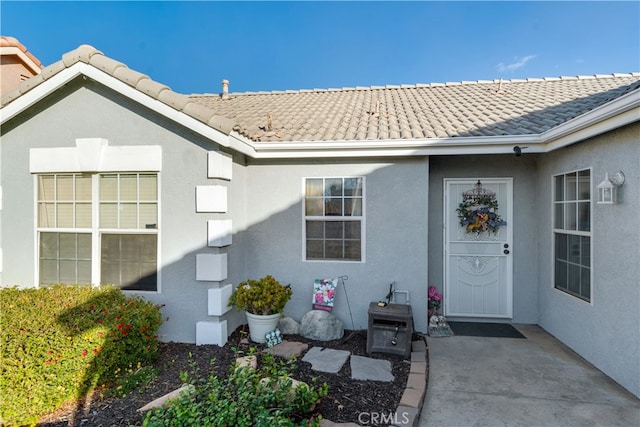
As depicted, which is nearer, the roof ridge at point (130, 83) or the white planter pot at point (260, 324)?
the roof ridge at point (130, 83)

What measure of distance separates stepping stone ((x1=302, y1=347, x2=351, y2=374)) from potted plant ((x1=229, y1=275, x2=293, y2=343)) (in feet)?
2.60

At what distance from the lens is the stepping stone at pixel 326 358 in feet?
14.0

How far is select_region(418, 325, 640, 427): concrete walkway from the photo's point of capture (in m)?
3.37

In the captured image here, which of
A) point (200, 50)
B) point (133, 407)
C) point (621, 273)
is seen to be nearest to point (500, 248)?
point (621, 273)

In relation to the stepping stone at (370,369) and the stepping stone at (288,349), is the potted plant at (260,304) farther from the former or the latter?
the stepping stone at (370,369)

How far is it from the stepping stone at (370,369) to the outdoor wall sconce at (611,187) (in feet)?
11.4

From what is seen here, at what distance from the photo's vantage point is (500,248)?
621cm

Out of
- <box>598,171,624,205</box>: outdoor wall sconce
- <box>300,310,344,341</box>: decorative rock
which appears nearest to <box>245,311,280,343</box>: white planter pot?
<box>300,310,344,341</box>: decorative rock

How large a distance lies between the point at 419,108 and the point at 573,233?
3999 mm

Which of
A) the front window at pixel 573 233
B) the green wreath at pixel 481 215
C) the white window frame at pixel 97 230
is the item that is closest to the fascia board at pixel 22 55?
the white window frame at pixel 97 230

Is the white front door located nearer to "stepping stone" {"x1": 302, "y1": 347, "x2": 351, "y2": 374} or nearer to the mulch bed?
the mulch bed

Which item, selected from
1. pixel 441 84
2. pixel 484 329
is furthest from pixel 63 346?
pixel 441 84
